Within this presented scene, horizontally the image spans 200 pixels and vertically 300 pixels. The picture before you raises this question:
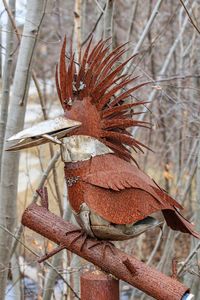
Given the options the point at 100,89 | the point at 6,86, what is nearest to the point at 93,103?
the point at 100,89

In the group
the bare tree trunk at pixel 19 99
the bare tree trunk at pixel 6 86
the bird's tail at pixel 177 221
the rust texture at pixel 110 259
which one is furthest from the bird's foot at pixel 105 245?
the bare tree trunk at pixel 6 86

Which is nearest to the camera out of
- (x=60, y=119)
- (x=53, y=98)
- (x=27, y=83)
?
(x=60, y=119)

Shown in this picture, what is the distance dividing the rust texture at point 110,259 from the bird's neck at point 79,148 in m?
0.17

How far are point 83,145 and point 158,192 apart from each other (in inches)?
8.8

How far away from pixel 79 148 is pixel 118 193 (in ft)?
0.47

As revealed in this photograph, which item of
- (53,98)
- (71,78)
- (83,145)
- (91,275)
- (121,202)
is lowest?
(91,275)

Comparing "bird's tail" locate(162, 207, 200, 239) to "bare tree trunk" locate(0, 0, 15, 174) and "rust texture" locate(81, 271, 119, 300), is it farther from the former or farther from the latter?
"bare tree trunk" locate(0, 0, 15, 174)

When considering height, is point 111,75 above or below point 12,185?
above

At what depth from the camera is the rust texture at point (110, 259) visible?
1.31 m

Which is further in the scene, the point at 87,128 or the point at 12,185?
the point at 12,185

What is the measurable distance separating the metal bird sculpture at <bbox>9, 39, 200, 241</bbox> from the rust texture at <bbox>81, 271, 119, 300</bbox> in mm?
103

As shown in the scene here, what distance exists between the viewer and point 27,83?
6.62 ft

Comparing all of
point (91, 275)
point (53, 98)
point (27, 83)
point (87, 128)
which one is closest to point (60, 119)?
point (87, 128)

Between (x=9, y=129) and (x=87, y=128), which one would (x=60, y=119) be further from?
(x=9, y=129)
